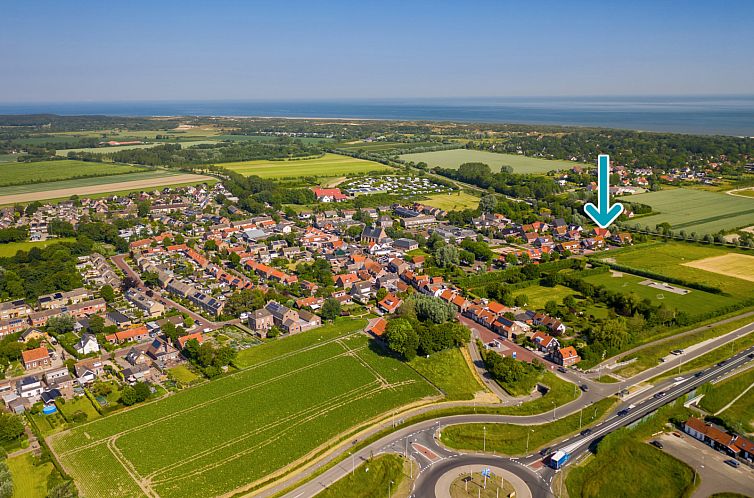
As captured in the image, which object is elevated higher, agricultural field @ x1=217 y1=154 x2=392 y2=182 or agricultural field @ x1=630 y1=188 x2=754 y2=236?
agricultural field @ x1=217 y1=154 x2=392 y2=182

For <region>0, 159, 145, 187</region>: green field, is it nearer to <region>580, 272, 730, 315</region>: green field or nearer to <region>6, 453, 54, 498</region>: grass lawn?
<region>6, 453, 54, 498</region>: grass lawn

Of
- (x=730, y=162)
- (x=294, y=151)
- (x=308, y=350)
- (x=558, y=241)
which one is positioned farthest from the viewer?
(x=294, y=151)

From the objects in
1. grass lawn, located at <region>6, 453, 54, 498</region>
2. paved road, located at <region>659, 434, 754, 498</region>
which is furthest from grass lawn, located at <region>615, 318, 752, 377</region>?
grass lawn, located at <region>6, 453, 54, 498</region>

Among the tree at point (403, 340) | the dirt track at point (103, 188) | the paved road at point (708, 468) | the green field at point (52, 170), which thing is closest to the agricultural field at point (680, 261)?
the paved road at point (708, 468)

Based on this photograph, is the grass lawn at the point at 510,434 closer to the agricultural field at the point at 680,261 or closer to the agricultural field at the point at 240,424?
the agricultural field at the point at 240,424

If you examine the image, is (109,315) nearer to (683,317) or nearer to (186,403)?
(186,403)

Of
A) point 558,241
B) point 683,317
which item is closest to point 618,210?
point 683,317
